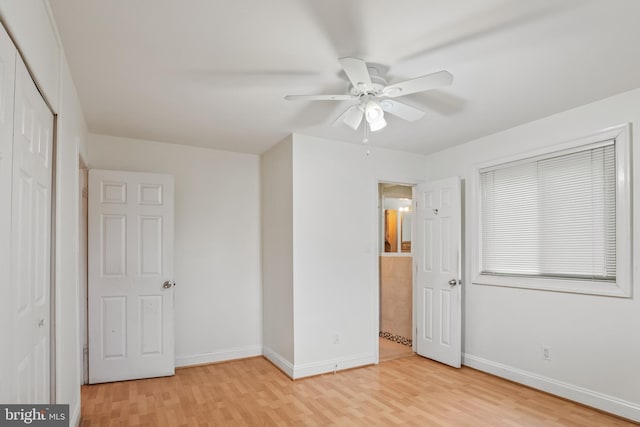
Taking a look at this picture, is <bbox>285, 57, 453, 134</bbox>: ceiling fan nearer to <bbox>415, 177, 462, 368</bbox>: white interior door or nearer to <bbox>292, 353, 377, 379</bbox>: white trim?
<bbox>415, 177, 462, 368</bbox>: white interior door

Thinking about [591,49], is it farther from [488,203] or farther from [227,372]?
[227,372]

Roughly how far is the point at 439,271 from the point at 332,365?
1.62 m

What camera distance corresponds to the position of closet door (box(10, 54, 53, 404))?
148cm

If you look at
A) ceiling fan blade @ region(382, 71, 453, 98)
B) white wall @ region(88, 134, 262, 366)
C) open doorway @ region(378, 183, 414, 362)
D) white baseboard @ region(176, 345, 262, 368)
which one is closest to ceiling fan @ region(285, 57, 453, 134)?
ceiling fan blade @ region(382, 71, 453, 98)

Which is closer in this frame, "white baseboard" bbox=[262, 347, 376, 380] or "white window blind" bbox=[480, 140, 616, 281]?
"white window blind" bbox=[480, 140, 616, 281]

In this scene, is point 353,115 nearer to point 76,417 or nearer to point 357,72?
point 357,72

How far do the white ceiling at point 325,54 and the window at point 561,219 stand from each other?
495 millimetres

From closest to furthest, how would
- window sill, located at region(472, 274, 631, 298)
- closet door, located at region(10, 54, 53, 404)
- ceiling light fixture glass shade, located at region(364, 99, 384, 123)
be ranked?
closet door, located at region(10, 54, 53, 404) < ceiling light fixture glass shade, located at region(364, 99, 384, 123) < window sill, located at region(472, 274, 631, 298)

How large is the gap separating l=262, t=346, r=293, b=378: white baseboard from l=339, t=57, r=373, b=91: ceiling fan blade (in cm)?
285

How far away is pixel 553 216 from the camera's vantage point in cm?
351

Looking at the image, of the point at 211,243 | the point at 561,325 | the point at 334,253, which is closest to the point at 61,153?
the point at 211,243

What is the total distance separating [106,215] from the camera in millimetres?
3818

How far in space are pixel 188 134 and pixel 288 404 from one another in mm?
2793

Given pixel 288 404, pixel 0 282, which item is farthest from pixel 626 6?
pixel 288 404
